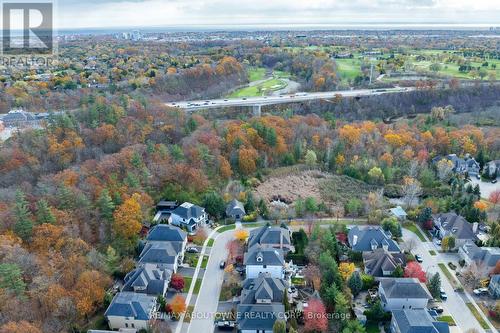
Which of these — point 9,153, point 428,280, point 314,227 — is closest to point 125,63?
point 9,153

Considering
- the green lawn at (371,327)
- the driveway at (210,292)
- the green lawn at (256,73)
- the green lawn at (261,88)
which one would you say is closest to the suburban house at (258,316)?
the driveway at (210,292)

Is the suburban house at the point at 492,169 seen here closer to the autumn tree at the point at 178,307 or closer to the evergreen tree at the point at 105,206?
the autumn tree at the point at 178,307

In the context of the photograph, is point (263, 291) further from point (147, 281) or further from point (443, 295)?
point (443, 295)

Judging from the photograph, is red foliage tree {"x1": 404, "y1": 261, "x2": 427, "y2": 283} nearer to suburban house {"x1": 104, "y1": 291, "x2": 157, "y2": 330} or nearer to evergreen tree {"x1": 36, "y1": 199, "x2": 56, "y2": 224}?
suburban house {"x1": 104, "y1": 291, "x2": 157, "y2": 330}

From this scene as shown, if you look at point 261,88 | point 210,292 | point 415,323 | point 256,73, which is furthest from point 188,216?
point 256,73

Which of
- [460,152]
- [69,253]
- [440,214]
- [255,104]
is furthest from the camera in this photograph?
[255,104]

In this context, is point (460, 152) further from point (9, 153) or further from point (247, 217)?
point (9, 153)
